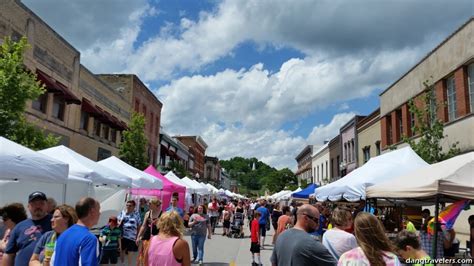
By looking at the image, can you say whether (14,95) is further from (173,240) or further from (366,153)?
(366,153)

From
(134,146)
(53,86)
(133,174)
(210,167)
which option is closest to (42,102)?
(53,86)

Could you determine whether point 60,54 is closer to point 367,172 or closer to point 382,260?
point 367,172

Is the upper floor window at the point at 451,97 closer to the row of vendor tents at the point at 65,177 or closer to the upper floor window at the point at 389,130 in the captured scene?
the upper floor window at the point at 389,130

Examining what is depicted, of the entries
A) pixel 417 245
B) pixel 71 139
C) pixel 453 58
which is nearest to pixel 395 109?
pixel 453 58

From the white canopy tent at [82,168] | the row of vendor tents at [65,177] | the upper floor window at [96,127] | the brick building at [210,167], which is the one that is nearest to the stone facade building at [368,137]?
the row of vendor tents at [65,177]

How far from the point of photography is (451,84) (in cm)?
1955

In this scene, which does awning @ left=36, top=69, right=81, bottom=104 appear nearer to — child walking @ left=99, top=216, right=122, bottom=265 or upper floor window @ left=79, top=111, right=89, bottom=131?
upper floor window @ left=79, top=111, right=89, bottom=131

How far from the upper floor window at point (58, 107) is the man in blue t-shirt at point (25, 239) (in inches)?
713

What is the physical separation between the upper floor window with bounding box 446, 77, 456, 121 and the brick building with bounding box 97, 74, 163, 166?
24.5 m

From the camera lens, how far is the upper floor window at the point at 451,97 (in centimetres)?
1930

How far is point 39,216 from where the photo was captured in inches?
214

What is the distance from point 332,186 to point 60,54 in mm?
16551

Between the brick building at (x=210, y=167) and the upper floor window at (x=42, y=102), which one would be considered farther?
the brick building at (x=210, y=167)

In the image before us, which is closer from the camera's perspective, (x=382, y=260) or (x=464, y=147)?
(x=382, y=260)
